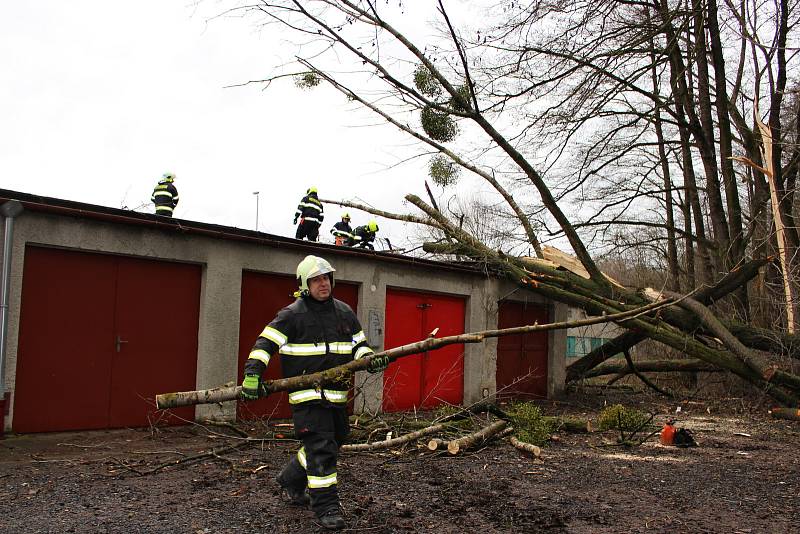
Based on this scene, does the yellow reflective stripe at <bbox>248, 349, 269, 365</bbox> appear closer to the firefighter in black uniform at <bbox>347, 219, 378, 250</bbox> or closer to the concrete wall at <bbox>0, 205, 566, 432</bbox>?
the concrete wall at <bbox>0, 205, 566, 432</bbox>

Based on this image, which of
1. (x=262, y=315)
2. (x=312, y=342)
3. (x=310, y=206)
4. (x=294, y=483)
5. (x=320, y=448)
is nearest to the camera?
(x=320, y=448)

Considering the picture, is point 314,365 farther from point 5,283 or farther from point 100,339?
point 100,339

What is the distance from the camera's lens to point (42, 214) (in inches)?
316

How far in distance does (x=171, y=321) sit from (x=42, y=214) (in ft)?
7.02

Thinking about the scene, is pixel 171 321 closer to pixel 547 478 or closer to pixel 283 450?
pixel 283 450

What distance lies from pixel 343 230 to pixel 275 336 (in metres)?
11.1

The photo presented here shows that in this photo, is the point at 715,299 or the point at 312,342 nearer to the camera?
the point at 312,342

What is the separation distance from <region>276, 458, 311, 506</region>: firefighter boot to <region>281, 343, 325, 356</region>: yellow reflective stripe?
2.74 feet

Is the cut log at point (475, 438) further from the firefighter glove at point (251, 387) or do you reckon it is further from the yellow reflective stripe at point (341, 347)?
the firefighter glove at point (251, 387)

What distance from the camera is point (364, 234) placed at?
15.9 meters

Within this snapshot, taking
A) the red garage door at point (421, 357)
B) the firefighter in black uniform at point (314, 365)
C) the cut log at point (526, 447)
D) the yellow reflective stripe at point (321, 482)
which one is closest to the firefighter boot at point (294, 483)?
the firefighter in black uniform at point (314, 365)

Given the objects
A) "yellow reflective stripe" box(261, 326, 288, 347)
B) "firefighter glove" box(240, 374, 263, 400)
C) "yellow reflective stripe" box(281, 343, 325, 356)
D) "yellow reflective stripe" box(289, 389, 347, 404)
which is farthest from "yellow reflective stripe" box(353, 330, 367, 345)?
"firefighter glove" box(240, 374, 263, 400)

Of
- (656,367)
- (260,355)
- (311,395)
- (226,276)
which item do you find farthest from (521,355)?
(260,355)

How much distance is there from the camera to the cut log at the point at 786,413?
11859 mm
